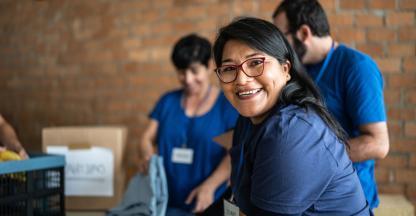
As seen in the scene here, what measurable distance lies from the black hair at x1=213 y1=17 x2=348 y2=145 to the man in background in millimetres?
347

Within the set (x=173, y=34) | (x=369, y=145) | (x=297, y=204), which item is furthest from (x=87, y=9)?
(x=297, y=204)

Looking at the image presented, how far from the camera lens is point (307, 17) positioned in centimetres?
158

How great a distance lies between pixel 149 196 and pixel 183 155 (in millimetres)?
277

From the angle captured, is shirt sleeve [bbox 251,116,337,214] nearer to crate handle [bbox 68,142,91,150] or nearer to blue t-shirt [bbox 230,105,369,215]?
blue t-shirt [bbox 230,105,369,215]

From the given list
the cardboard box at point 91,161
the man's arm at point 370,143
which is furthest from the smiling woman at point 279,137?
the cardboard box at point 91,161

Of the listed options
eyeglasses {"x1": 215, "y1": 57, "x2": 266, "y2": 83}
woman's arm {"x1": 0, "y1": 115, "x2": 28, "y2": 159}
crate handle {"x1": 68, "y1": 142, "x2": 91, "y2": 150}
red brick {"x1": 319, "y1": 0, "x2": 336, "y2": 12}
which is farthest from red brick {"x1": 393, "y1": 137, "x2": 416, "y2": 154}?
woman's arm {"x1": 0, "y1": 115, "x2": 28, "y2": 159}

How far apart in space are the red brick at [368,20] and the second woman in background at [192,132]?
2.96ft

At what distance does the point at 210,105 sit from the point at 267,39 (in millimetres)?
977

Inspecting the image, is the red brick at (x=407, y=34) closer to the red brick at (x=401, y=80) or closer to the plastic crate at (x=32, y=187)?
the red brick at (x=401, y=80)

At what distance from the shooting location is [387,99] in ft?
7.41

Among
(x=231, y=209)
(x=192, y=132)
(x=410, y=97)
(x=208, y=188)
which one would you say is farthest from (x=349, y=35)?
(x=231, y=209)

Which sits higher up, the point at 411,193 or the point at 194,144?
the point at 194,144

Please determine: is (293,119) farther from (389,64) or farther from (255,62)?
(389,64)

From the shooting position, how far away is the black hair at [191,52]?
6.49 ft
